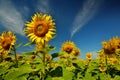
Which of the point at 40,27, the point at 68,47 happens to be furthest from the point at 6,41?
the point at 68,47

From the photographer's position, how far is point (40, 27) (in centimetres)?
875

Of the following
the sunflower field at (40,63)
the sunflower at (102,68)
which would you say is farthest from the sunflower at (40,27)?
the sunflower at (102,68)

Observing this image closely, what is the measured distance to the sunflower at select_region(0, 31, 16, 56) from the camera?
9.41m

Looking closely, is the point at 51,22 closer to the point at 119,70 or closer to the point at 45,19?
the point at 45,19

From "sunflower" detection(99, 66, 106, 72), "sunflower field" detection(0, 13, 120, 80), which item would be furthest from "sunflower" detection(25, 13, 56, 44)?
"sunflower" detection(99, 66, 106, 72)

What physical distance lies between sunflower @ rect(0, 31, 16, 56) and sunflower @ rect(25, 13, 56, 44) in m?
0.85

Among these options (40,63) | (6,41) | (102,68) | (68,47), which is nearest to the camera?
(40,63)

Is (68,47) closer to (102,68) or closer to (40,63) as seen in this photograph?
(102,68)

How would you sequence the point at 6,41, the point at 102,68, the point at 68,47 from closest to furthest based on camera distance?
the point at 6,41
the point at 102,68
the point at 68,47

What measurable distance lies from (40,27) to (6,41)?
55.2 inches

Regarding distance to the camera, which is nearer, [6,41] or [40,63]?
[40,63]

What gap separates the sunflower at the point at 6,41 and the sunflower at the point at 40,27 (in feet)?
2.80

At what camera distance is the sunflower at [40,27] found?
850 cm

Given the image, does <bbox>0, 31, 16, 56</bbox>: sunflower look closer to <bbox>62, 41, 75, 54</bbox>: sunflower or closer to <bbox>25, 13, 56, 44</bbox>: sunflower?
<bbox>25, 13, 56, 44</bbox>: sunflower
